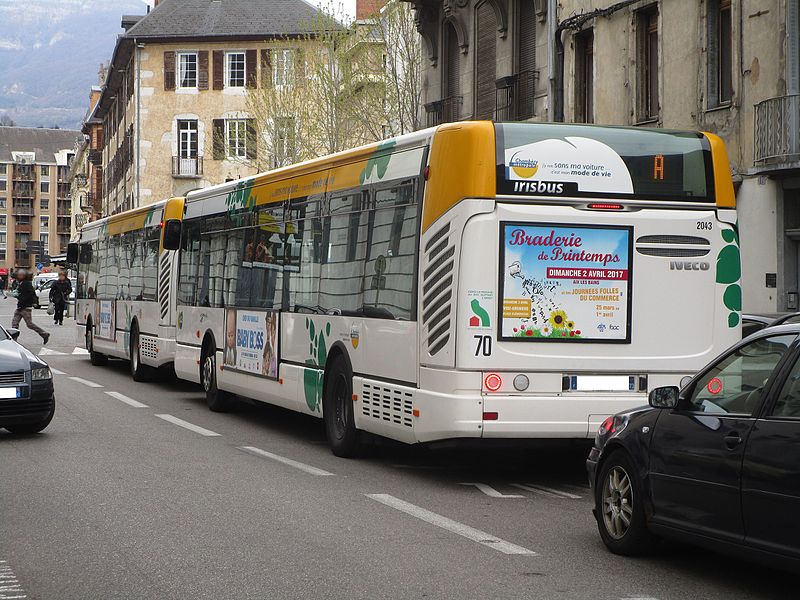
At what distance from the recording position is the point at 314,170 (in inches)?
563

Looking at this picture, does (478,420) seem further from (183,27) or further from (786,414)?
(183,27)

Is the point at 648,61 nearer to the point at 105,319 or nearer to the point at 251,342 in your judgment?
the point at 105,319

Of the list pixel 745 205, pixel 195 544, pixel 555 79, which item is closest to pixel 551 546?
pixel 195 544

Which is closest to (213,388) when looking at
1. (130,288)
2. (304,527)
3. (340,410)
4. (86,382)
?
(340,410)

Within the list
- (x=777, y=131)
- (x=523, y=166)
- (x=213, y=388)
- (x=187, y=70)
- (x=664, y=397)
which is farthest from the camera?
(x=187, y=70)

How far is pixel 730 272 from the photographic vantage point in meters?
11.5

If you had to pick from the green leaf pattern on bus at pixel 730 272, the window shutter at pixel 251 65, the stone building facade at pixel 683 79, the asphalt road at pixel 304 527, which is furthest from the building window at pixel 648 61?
the window shutter at pixel 251 65

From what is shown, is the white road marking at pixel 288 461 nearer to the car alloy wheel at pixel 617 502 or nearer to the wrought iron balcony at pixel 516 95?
the car alloy wheel at pixel 617 502

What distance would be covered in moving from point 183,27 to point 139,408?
52234 millimetres

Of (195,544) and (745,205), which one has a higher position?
(745,205)

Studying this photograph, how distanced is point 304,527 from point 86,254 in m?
21.6

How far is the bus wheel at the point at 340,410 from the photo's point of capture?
12.8 m

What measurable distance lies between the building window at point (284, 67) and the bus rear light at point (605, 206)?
36.9 metres

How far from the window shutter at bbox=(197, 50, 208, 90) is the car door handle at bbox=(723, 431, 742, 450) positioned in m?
62.5
